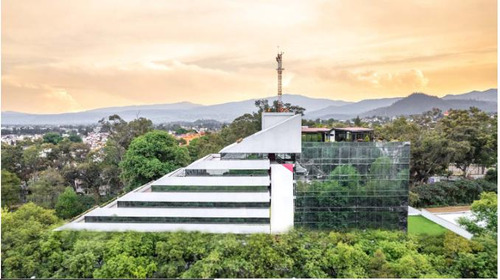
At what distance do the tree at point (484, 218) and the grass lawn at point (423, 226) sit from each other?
1.07 metres

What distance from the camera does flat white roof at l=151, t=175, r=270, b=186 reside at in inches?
195

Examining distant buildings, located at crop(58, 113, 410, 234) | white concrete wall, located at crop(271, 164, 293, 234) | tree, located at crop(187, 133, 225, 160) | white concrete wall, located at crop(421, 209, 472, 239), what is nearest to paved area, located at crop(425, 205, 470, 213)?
white concrete wall, located at crop(421, 209, 472, 239)

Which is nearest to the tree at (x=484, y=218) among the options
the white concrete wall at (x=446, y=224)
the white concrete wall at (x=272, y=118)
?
the white concrete wall at (x=446, y=224)

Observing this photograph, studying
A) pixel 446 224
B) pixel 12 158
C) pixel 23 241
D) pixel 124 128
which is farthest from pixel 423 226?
pixel 12 158

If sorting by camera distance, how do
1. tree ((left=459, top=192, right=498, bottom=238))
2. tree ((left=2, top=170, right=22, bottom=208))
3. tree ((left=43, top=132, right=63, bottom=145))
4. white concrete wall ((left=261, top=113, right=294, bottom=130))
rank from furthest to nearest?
tree ((left=43, top=132, right=63, bottom=145)) → tree ((left=2, top=170, right=22, bottom=208)) → white concrete wall ((left=261, top=113, right=294, bottom=130)) → tree ((left=459, top=192, right=498, bottom=238))

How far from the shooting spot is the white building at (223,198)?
15.8 feet

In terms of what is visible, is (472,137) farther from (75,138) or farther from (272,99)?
(75,138)

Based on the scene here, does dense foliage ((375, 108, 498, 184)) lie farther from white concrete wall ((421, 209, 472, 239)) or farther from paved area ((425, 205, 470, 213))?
white concrete wall ((421, 209, 472, 239))

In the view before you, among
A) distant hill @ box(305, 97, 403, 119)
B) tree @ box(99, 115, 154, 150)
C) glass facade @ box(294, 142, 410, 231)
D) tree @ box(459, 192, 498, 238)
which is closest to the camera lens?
tree @ box(459, 192, 498, 238)

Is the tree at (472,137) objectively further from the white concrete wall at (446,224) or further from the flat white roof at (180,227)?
the flat white roof at (180,227)

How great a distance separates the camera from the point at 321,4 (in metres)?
5.12

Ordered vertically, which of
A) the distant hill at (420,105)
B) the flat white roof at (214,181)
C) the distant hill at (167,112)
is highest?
the distant hill at (420,105)

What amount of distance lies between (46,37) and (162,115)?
3.50m

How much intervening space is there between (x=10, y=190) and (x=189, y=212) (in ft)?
14.4
